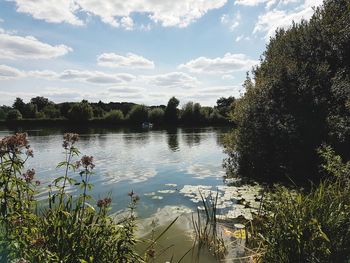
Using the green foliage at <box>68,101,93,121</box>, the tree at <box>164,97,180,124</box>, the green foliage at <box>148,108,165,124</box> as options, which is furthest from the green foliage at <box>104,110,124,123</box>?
the tree at <box>164,97,180,124</box>

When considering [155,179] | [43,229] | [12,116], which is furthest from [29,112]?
[43,229]

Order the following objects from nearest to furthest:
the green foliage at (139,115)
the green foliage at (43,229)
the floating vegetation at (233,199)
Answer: the green foliage at (43,229)
the floating vegetation at (233,199)
the green foliage at (139,115)

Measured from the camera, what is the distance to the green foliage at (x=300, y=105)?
13578 millimetres

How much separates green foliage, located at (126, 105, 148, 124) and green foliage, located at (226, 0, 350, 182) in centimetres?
7152

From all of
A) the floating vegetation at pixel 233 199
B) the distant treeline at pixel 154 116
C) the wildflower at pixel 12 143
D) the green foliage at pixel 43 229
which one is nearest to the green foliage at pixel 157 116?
the distant treeline at pixel 154 116

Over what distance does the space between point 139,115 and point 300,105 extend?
75.7m

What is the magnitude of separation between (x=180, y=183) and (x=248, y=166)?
4040 millimetres

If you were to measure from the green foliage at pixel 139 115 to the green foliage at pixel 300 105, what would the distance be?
7152cm

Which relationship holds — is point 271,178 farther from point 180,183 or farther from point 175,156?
point 175,156

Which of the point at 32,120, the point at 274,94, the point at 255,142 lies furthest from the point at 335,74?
the point at 32,120

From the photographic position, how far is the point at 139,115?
88.9 m

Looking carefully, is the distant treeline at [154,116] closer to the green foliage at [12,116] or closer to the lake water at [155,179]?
the green foliage at [12,116]

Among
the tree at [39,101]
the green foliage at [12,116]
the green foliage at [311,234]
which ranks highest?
the tree at [39,101]

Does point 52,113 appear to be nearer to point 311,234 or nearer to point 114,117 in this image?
point 114,117
